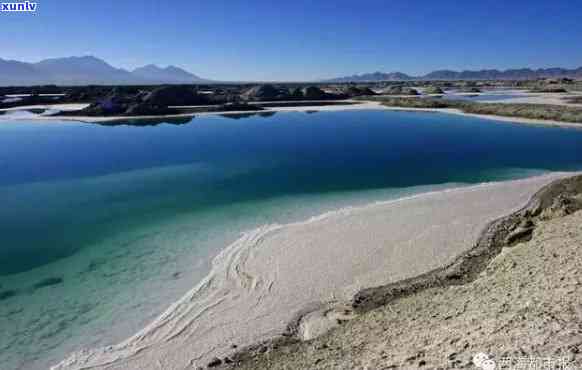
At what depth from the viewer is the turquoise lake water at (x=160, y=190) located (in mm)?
8953

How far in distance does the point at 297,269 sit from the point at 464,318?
4477 millimetres

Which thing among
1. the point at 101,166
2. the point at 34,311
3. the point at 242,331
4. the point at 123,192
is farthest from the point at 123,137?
the point at 242,331

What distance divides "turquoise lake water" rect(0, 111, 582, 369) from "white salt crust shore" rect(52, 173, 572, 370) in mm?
678

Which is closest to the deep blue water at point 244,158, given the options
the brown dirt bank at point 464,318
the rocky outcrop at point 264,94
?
the brown dirt bank at point 464,318

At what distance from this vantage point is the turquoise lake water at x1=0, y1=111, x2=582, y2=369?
8.95 m

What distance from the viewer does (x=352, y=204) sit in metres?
15.4

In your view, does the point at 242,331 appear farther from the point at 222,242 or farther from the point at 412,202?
the point at 412,202

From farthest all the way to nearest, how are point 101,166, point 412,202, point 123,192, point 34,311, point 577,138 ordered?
1. point 577,138
2. point 101,166
3. point 123,192
4. point 412,202
5. point 34,311

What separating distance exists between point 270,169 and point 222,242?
10.6 meters

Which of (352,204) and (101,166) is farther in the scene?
(101,166)

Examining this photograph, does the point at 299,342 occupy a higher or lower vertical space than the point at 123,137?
lower
